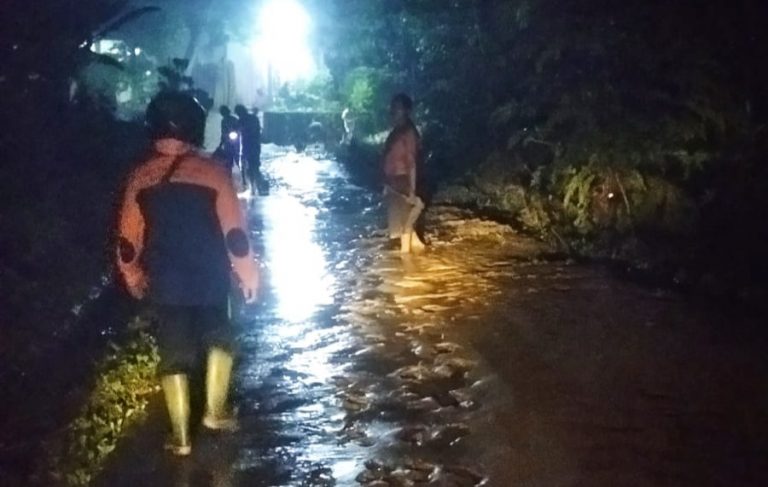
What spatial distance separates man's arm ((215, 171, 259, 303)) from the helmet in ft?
0.92

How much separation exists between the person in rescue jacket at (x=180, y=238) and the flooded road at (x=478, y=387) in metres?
0.73

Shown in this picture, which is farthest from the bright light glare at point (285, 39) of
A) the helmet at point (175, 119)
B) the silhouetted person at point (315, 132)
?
the helmet at point (175, 119)

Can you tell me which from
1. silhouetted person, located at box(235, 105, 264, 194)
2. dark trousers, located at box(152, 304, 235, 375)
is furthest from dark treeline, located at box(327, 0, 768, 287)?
dark trousers, located at box(152, 304, 235, 375)

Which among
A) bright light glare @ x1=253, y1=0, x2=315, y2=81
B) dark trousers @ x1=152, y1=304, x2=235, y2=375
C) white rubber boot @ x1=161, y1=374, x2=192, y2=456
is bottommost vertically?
white rubber boot @ x1=161, y1=374, x2=192, y2=456

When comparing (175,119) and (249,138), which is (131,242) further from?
(249,138)

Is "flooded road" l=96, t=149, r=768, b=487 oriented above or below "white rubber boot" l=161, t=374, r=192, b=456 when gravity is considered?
below

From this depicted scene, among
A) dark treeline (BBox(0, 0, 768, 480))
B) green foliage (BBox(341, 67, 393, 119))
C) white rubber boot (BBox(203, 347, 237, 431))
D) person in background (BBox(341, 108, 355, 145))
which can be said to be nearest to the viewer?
white rubber boot (BBox(203, 347, 237, 431))

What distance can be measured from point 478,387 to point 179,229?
2706 millimetres

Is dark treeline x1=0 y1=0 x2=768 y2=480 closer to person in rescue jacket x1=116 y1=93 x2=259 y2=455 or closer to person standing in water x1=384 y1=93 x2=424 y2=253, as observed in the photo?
person in rescue jacket x1=116 y1=93 x2=259 y2=455

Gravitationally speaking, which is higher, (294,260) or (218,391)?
(218,391)

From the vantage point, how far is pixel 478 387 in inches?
302

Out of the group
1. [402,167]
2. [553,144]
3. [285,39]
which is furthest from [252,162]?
[285,39]

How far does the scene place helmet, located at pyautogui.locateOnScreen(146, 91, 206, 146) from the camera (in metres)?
6.00

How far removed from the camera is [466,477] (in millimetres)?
5977
